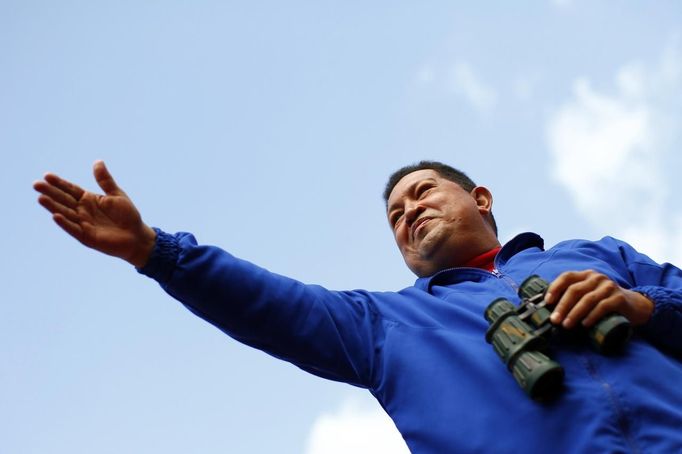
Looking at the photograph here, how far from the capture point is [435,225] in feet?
19.3

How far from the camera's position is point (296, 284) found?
15.4ft

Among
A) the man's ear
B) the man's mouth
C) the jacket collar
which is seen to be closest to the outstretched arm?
the jacket collar

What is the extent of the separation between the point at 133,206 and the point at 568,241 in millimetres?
2891

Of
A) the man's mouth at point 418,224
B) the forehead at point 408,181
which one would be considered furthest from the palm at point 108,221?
the forehead at point 408,181

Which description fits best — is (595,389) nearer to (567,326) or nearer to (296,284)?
(567,326)

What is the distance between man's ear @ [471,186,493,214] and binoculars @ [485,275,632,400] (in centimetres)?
237

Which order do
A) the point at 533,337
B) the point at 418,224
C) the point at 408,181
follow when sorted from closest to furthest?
the point at 533,337 < the point at 418,224 < the point at 408,181

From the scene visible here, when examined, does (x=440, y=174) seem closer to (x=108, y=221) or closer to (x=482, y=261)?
(x=482, y=261)

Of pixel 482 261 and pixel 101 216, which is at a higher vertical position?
pixel 482 261

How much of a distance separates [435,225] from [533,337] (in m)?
1.96

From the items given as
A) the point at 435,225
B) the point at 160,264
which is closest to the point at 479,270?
the point at 435,225

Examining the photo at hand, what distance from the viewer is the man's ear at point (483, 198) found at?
6705 millimetres

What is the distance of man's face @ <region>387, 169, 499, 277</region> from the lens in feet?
19.1

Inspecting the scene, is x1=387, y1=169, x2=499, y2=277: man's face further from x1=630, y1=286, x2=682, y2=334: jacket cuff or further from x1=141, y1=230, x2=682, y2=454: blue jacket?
x1=630, y1=286, x2=682, y2=334: jacket cuff
